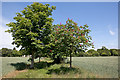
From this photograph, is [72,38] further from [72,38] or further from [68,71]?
[68,71]

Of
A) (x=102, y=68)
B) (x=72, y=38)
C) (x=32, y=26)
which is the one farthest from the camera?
(x=32, y=26)

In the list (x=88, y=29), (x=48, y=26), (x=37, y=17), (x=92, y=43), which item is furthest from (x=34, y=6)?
(x=92, y=43)

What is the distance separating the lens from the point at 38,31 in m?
15.7

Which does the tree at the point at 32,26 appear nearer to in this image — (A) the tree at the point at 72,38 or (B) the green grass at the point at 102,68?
(A) the tree at the point at 72,38

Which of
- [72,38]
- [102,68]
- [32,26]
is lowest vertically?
[102,68]

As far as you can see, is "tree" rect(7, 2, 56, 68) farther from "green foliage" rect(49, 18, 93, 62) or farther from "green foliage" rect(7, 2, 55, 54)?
"green foliage" rect(49, 18, 93, 62)

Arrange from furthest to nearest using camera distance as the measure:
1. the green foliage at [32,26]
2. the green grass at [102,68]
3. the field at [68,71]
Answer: the green foliage at [32,26] → the field at [68,71] → the green grass at [102,68]

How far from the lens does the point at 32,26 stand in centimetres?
1440

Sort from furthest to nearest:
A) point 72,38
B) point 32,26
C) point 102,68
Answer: point 32,26, point 102,68, point 72,38

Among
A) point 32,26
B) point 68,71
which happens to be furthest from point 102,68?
point 32,26

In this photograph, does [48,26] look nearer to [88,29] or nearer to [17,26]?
[17,26]

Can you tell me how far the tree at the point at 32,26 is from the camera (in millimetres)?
13977

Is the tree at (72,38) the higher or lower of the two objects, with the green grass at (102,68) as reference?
higher

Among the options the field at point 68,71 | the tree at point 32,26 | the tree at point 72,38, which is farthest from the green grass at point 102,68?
the tree at point 32,26
